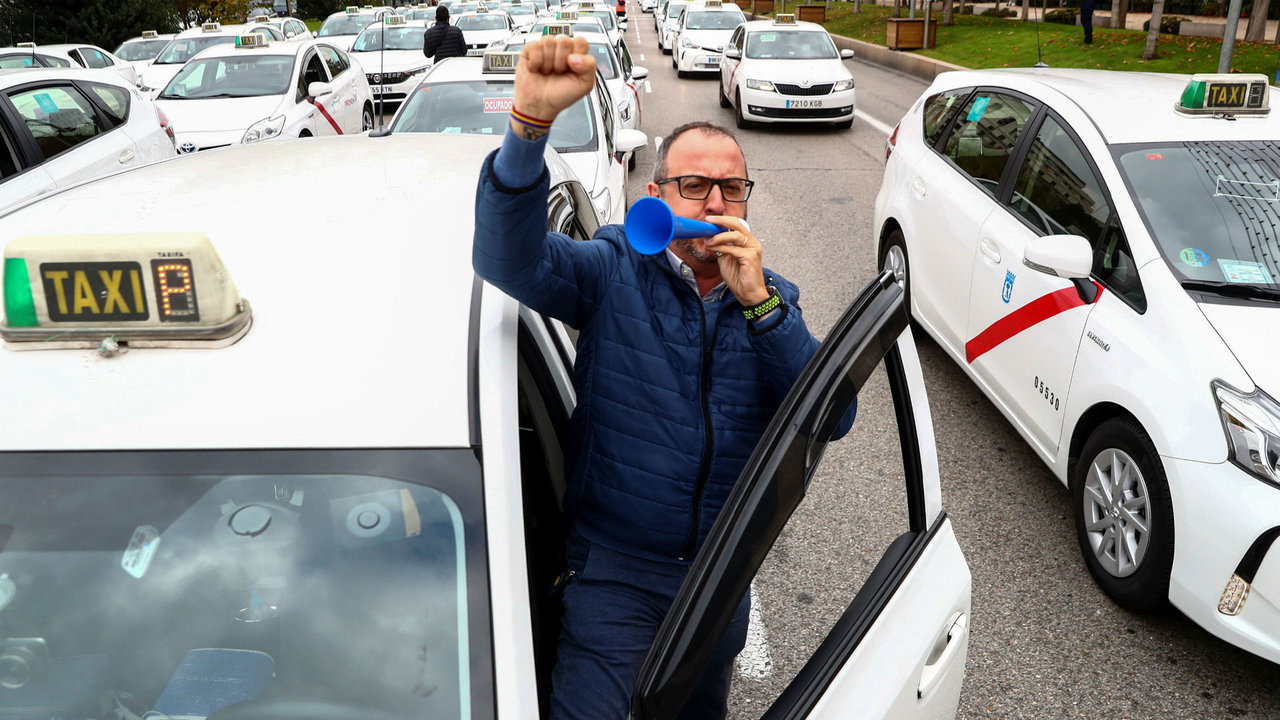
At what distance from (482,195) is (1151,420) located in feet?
8.06

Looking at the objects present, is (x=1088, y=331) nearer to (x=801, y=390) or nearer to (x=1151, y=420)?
(x=1151, y=420)

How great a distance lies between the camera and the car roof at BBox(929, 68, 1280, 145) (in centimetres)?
413

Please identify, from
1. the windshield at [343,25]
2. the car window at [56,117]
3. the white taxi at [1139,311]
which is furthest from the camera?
the windshield at [343,25]

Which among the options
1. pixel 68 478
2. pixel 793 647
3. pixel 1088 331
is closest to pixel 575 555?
pixel 68 478

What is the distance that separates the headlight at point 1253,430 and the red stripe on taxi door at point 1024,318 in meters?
0.79

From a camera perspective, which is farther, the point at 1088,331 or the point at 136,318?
the point at 1088,331

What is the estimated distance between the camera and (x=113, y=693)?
5.27 feet

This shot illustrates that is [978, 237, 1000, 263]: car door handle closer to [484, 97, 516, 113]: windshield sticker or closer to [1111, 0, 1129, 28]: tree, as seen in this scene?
[484, 97, 516, 113]: windshield sticker

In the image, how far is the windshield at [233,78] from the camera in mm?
11445

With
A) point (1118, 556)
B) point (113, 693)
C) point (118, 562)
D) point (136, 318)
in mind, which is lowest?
point (1118, 556)

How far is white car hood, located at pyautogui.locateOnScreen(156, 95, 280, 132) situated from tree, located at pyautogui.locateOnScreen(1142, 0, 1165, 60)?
15.5 metres

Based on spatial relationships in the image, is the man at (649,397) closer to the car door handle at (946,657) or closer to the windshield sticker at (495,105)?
the car door handle at (946,657)

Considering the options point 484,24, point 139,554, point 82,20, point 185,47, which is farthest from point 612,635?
point 82,20

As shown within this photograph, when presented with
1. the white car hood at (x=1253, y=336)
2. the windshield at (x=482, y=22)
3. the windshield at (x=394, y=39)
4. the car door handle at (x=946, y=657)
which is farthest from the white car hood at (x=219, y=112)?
the windshield at (x=482, y=22)
